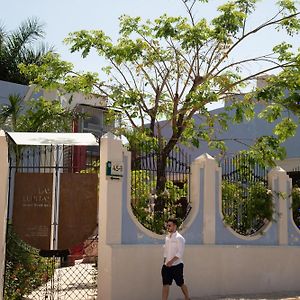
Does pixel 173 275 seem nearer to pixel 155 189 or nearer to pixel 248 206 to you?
pixel 155 189

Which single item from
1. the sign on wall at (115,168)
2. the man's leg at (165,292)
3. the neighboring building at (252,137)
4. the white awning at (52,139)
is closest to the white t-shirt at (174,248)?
the man's leg at (165,292)

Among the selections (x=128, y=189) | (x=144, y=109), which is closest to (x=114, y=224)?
(x=128, y=189)

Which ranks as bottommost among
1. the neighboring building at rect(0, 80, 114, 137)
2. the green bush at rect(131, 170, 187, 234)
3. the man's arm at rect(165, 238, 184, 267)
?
the man's arm at rect(165, 238, 184, 267)

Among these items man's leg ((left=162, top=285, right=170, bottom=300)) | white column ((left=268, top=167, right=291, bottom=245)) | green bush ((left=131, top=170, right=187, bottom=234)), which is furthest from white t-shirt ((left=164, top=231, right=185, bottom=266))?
white column ((left=268, top=167, right=291, bottom=245))

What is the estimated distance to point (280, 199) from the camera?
12.7 meters

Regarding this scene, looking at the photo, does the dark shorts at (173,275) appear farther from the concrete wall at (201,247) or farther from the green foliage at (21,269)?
the green foliage at (21,269)

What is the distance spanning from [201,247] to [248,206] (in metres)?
1.91

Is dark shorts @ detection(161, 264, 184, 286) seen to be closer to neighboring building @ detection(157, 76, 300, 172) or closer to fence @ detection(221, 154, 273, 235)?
fence @ detection(221, 154, 273, 235)

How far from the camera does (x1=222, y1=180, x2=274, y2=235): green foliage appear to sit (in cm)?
1216

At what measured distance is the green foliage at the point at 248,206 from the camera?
479 inches

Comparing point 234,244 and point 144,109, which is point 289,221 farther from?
point 144,109

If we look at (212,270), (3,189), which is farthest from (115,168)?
(212,270)

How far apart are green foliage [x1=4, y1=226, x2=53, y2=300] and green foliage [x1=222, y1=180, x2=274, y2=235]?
428 centimetres

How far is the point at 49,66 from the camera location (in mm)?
14258
